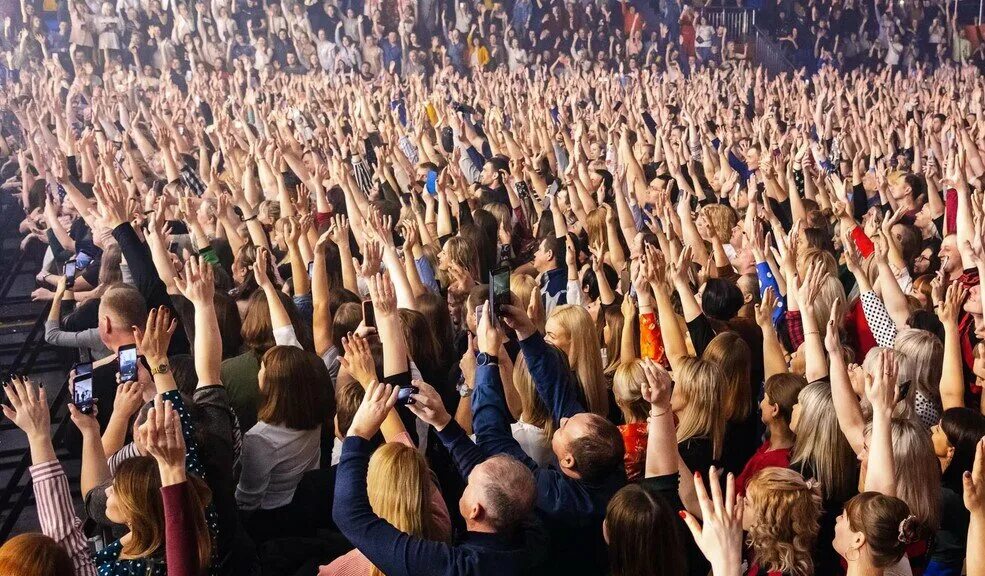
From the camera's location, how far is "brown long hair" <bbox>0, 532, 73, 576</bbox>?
2.16 meters

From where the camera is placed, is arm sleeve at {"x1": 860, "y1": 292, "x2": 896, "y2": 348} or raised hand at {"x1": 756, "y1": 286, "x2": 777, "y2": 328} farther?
arm sleeve at {"x1": 860, "y1": 292, "x2": 896, "y2": 348}

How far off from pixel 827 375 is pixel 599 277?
154 cm

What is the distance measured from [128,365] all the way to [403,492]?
3.77ft

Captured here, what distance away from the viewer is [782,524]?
2498 millimetres

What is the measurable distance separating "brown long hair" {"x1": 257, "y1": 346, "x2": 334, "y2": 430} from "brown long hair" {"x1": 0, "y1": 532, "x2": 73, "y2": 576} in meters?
1.02

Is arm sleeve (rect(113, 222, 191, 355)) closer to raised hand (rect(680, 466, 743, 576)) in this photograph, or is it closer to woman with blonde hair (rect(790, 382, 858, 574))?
woman with blonde hair (rect(790, 382, 858, 574))

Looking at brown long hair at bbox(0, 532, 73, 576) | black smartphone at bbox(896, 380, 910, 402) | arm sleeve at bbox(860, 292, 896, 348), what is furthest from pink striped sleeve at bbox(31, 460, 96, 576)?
arm sleeve at bbox(860, 292, 896, 348)

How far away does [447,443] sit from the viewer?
2.76 metres

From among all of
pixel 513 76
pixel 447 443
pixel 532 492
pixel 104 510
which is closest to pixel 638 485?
pixel 532 492

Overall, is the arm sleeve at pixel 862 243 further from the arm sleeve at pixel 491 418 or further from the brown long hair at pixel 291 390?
the brown long hair at pixel 291 390

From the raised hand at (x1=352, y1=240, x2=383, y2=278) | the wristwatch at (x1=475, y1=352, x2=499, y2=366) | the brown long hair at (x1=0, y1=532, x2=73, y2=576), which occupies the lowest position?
the brown long hair at (x1=0, y1=532, x2=73, y2=576)

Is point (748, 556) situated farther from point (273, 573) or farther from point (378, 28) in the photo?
point (378, 28)

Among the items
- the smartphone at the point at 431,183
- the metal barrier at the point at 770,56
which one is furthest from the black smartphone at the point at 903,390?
the metal barrier at the point at 770,56

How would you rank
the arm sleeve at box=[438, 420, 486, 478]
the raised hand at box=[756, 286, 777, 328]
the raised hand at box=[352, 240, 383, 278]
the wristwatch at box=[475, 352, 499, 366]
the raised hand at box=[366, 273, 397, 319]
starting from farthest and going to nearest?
the raised hand at box=[352, 240, 383, 278] → the raised hand at box=[756, 286, 777, 328] → the raised hand at box=[366, 273, 397, 319] → the wristwatch at box=[475, 352, 499, 366] → the arm sleeve at box=[438, 420, 486, 478]
